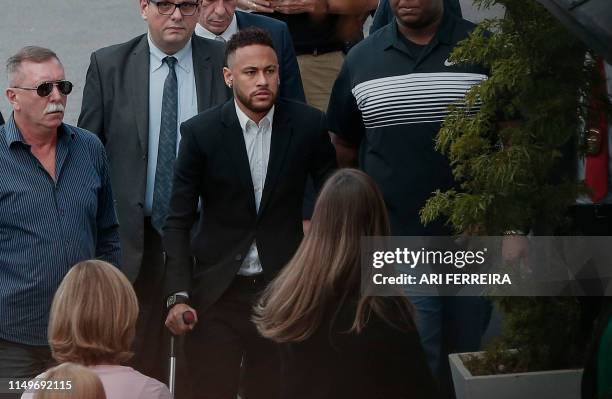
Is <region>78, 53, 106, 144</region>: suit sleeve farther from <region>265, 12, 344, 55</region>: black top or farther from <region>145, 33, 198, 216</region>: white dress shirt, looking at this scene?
<region>265, 12, 344, 55</region>: black top

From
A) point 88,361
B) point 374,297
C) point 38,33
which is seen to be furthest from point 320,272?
point 38,33

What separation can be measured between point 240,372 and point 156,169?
1.08m

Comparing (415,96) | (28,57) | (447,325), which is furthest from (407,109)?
(28,57)

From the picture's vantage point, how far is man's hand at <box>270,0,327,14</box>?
7.76 metres

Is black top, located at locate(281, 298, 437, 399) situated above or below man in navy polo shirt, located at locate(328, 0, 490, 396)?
below

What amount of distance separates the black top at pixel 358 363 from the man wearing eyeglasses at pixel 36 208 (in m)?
1.42

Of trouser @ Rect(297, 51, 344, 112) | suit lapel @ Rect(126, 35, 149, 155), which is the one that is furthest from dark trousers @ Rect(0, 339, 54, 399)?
trouser @ Rect(297, 51, 344, 112)

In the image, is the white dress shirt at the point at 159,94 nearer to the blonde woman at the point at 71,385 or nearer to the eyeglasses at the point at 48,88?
the eyeglasses at the point at 48,88

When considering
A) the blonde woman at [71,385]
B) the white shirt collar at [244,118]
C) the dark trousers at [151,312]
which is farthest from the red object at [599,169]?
the blonde woman at [71,385]

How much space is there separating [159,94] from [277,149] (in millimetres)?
870

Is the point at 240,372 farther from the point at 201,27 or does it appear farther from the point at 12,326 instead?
the point at 201,27

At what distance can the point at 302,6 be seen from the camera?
25.5 feet

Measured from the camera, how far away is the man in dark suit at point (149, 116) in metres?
6.59

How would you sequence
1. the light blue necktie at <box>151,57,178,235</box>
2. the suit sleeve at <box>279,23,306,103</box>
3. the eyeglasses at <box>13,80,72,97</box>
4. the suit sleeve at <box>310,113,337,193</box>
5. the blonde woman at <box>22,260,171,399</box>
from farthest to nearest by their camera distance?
the suit sleeve at <box>279,23,306,103</box>, the light blue necktie at <box>151,57,178,235</box>, the suit sleeve at <box>310,113,337,193</box>, the eyeglasses at <box>13,80,72,97</box>, the blonde woman at <box>22,260,171,399</box>
